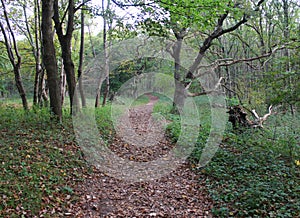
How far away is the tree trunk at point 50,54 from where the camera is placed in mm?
8305

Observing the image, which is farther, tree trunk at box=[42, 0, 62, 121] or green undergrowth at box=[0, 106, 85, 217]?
tree trunk at box=[42, 0, 62, 121]

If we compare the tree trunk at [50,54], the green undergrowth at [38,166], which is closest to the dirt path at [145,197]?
the green undergrowth at [38,166]

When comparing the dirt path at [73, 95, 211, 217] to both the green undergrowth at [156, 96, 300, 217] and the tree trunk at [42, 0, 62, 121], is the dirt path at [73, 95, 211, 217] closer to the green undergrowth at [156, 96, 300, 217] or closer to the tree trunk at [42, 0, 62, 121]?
the green undergrowth at [156, 96, 300, 217]

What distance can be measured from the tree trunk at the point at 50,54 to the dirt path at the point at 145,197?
10.2 feet

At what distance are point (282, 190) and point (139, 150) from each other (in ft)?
16.1

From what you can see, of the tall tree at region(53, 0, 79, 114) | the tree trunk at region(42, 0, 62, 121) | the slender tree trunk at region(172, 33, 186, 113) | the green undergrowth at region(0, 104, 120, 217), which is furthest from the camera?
the slender tree trunk at region(172, 33, 186, 113)

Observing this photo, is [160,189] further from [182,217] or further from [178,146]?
[178,146]

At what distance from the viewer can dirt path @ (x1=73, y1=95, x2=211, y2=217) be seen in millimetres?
5102

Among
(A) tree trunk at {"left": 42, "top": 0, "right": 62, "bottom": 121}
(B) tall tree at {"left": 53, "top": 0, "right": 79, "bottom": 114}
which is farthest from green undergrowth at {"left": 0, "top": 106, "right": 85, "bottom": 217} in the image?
(B) tall tree at {"left": 53, "top": 0, "right": 79, "bottom": 114}

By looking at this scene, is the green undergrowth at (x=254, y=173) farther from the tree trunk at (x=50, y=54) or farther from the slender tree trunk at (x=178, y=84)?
the slender tree trunk at (x=178, y=84)

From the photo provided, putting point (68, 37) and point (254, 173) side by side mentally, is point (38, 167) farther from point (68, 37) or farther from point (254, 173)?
point (68, 37)

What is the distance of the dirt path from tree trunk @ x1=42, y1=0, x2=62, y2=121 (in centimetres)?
Answer: 312

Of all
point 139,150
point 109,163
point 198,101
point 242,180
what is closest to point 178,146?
point 139,150

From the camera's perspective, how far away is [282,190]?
524cm
